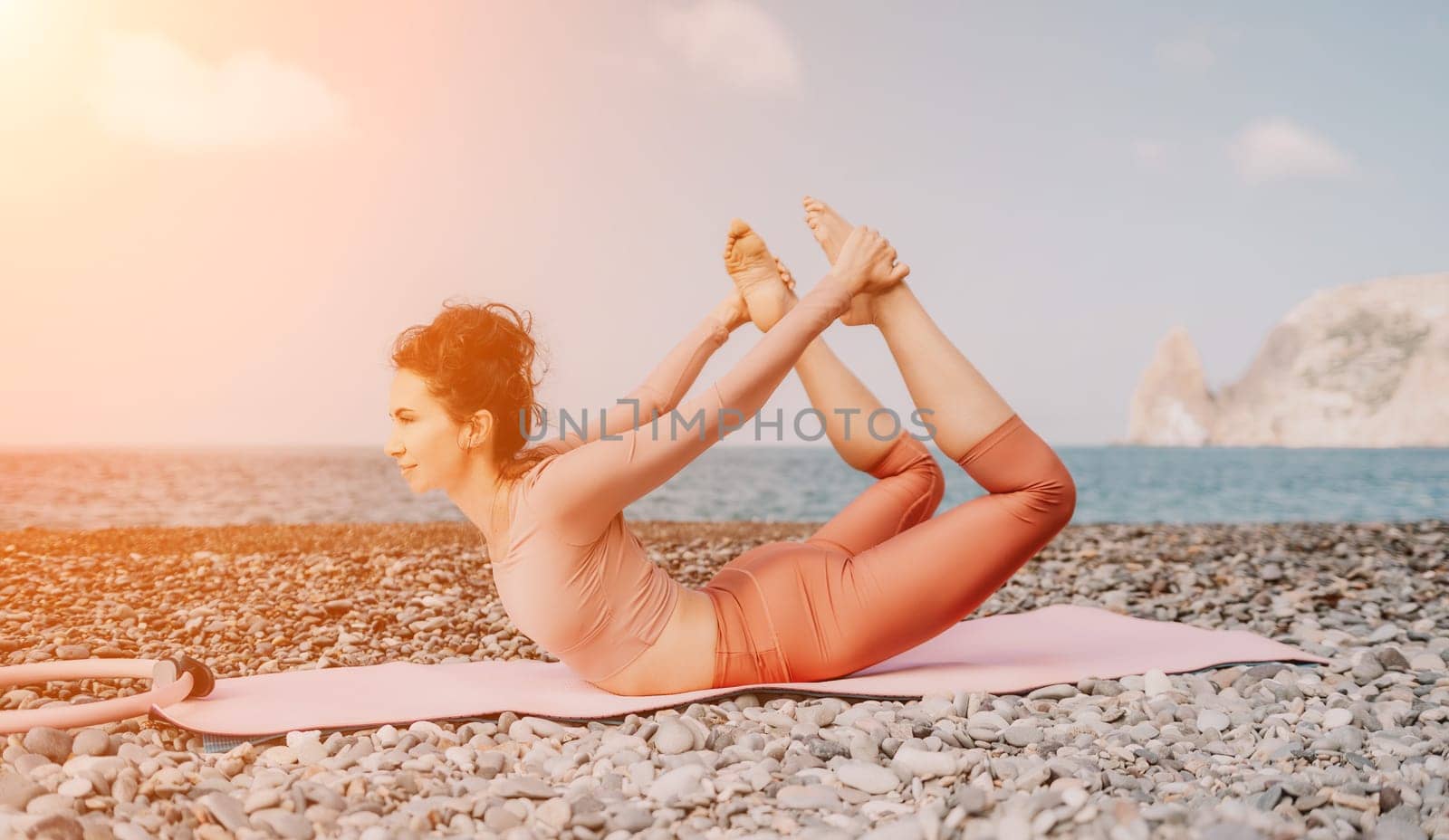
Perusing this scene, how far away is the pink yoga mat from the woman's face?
2.37ft

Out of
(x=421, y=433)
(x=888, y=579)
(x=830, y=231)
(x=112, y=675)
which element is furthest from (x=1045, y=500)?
(x=112, y=675)

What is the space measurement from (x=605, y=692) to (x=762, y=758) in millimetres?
790

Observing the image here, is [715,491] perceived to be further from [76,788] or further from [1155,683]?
[76,788]

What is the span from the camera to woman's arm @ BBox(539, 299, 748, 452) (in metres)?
3.28

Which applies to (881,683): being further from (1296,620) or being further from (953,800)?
(1296,620)

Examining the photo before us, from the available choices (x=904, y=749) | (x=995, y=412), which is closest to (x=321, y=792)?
(x=904, y=749)

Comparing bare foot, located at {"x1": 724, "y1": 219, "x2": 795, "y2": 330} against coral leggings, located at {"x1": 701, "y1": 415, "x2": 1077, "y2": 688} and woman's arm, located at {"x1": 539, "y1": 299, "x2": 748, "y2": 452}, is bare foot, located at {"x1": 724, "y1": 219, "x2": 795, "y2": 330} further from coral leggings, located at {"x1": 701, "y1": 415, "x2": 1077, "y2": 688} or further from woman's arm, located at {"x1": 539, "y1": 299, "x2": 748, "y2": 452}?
coral leggings, located at {"x1": 701, "y1": 415, "x2": 1077, "y2": 688}

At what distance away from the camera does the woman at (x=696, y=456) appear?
8.98 ft

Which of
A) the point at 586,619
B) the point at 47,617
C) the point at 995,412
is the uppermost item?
the point at 995,412

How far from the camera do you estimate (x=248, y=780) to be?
8.13 feet

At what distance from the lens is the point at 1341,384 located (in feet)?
161

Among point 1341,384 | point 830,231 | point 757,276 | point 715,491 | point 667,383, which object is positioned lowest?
point 715,491

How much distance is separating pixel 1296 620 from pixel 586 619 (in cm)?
376

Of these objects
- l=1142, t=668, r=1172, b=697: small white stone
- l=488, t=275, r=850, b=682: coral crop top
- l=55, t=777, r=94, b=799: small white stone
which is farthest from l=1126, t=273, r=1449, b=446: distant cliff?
l=55, t=777, r=94, b=799: small white stone
